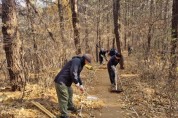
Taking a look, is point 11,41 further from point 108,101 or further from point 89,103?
point 108,101

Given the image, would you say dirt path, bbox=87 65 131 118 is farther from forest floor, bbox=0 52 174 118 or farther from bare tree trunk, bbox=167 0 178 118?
bare tree trunk, bbox=167 0 178 118

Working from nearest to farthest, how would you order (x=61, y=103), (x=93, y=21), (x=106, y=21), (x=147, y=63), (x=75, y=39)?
(x=61, y=103), (x=147, y=63), (x=75, y=39), (x=93, y=21), (x=106, y=21)

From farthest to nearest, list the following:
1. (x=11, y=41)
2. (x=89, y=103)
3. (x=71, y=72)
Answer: (x=89, y=103) < (x=11, y=41) < (x=71, y=72)

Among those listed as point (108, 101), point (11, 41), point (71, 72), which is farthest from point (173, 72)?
point (11, 41)

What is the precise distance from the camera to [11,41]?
849 centimetres

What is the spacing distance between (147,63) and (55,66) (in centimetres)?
695

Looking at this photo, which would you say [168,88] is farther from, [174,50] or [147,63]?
[147,63]

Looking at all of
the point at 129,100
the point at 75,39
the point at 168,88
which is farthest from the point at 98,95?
the point at 75,39

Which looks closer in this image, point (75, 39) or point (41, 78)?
point (41, 78)

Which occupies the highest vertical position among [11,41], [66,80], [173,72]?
[11,41]

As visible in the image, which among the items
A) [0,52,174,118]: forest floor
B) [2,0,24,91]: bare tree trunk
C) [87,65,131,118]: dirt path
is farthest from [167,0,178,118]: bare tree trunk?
[2,0,24,91]: bare tree trunk

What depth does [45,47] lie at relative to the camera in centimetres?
1080

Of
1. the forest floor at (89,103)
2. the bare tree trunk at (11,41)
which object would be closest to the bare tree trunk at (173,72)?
the forest floor at (89,103)

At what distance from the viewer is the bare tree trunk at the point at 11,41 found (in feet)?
27.9
